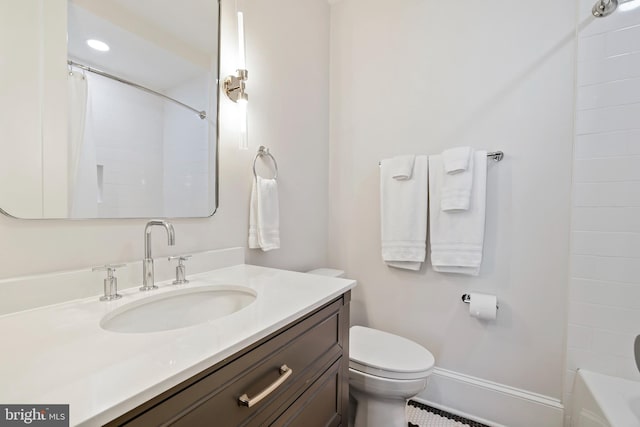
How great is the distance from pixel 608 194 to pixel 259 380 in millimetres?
1625

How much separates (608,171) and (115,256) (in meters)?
2.02

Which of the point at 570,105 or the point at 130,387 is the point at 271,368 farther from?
the point at 570,105

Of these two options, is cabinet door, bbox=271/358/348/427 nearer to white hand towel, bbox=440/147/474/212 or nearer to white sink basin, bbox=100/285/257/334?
white sink basin, bbox=100/285/257/334

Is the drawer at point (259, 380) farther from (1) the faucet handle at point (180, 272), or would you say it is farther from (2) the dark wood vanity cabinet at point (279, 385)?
(1) the faucet handle at point (180, 272)

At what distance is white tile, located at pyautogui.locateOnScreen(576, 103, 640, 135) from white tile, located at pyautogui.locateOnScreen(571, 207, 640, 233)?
0.36 metres

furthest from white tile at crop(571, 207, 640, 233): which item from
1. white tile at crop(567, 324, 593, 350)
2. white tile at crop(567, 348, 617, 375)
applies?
white tile at crop(567, 348, 617, 375)

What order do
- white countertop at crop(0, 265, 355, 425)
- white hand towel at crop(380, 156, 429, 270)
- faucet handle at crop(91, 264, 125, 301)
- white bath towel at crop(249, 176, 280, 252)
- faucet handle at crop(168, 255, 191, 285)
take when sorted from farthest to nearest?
white hand towel at crop(380, 156, 429, 270), white bath towel at crop(249, 176, 280, 252), faucet handle at crop(168, 255, 191, 285), faucet handle at crop(91, 264, 125, 301), white countertop at crop(0, 265, 355, 425)

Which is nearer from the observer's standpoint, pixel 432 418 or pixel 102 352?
pixel 102 352

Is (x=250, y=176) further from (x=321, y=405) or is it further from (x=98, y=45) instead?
(x=321, y=405)

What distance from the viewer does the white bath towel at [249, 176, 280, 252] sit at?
1.39 m

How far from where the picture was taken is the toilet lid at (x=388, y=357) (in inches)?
49.4

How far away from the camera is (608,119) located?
1.27 meters

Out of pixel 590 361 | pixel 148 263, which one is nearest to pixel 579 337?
pixel 590 361

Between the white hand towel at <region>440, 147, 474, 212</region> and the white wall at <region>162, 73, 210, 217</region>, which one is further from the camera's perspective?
the white hand towel at <region>440, 147, 474, 212</region>
